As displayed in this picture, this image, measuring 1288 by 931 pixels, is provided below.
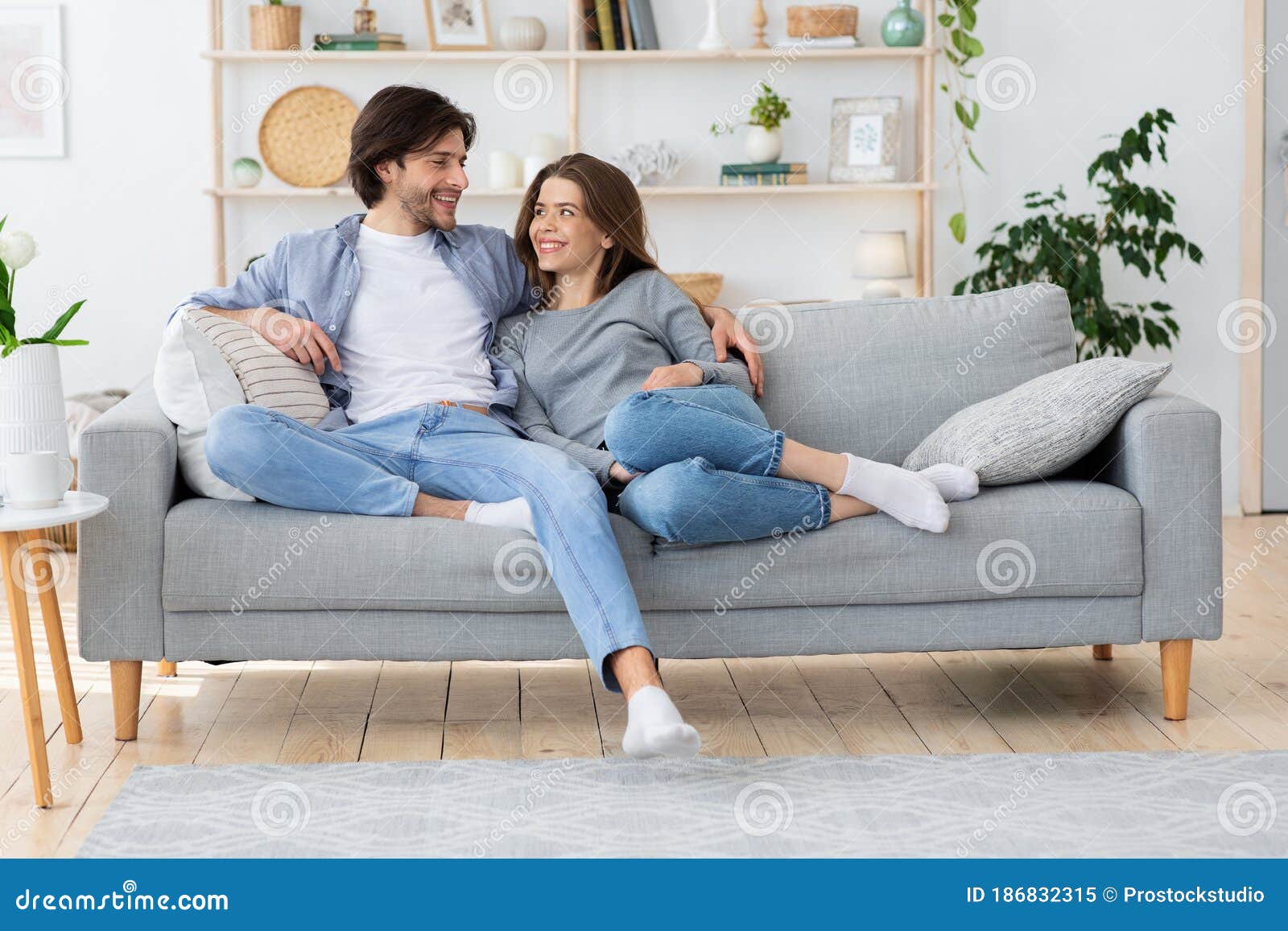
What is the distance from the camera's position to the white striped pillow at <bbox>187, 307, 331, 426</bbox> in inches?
97.4

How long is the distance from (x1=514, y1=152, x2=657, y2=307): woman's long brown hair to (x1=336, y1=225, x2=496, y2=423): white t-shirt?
15cm

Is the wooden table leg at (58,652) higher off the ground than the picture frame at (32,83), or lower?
lower

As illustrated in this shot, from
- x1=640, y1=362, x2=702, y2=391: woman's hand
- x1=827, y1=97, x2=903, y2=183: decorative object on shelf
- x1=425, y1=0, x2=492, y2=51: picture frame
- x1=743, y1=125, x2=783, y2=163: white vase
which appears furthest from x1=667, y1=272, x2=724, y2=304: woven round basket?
x1=640, y1=362, x2=702, y2=391: woman's hand

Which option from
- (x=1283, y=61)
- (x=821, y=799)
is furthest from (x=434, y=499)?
(x=1283, y=61)

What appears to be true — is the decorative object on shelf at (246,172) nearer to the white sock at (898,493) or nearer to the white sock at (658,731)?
the white sock at (898,493)

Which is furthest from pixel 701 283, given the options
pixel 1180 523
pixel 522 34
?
pixel 1180 523

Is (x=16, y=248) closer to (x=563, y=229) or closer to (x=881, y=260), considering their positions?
(x=563, y=229)

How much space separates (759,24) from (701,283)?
2.83 feet

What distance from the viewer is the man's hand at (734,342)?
2691 millimetres

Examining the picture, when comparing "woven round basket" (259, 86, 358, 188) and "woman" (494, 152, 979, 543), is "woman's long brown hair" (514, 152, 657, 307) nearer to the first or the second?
"woman" (494, 152, 979, 543)

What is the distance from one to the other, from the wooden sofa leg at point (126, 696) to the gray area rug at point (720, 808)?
0.74 feet

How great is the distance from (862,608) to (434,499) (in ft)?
2.50

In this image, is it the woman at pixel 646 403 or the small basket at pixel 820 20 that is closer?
the woman at pixel 646 403

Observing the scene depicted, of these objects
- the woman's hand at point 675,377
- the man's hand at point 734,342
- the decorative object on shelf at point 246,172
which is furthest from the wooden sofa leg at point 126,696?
the decorative object on shelf at point 246,172
